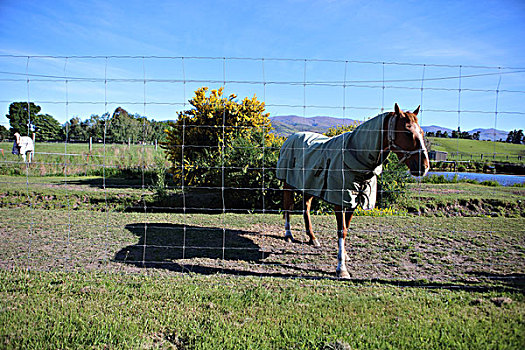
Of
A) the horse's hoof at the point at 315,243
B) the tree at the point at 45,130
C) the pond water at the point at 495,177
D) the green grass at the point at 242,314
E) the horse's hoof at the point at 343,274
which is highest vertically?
the tree at the point at 45,130

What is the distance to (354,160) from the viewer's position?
4.69 meters

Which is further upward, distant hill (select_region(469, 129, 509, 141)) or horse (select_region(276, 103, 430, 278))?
distant hill (select_region(469, 129, 509, 141))

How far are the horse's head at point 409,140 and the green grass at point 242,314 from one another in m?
1.67

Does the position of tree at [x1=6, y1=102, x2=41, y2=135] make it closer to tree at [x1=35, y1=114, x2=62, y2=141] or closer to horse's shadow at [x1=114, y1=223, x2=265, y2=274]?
tree at [x1=35, y1=114, x2=62, y2=141]

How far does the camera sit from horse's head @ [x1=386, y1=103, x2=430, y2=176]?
156 inches

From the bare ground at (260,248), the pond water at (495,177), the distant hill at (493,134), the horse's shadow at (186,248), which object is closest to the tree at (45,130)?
the bare ground at (260,248)

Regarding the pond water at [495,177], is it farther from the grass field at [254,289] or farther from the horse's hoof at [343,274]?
the horse's hoof at [343,274]

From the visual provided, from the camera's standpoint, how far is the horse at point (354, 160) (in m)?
4.05

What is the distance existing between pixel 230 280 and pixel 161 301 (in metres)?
1.05

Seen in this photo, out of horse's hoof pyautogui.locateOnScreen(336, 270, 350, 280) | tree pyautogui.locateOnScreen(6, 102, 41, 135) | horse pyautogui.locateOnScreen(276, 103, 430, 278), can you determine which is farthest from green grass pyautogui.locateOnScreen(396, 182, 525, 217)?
tree pyautogui.locateOnScreen(6, 102, 41, 135)

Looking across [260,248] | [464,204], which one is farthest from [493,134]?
[464,204]

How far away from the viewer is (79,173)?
56.3ft

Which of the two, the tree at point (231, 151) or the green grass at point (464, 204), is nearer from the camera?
the tree at point (231, 151)

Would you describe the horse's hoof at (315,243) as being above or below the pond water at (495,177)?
below
